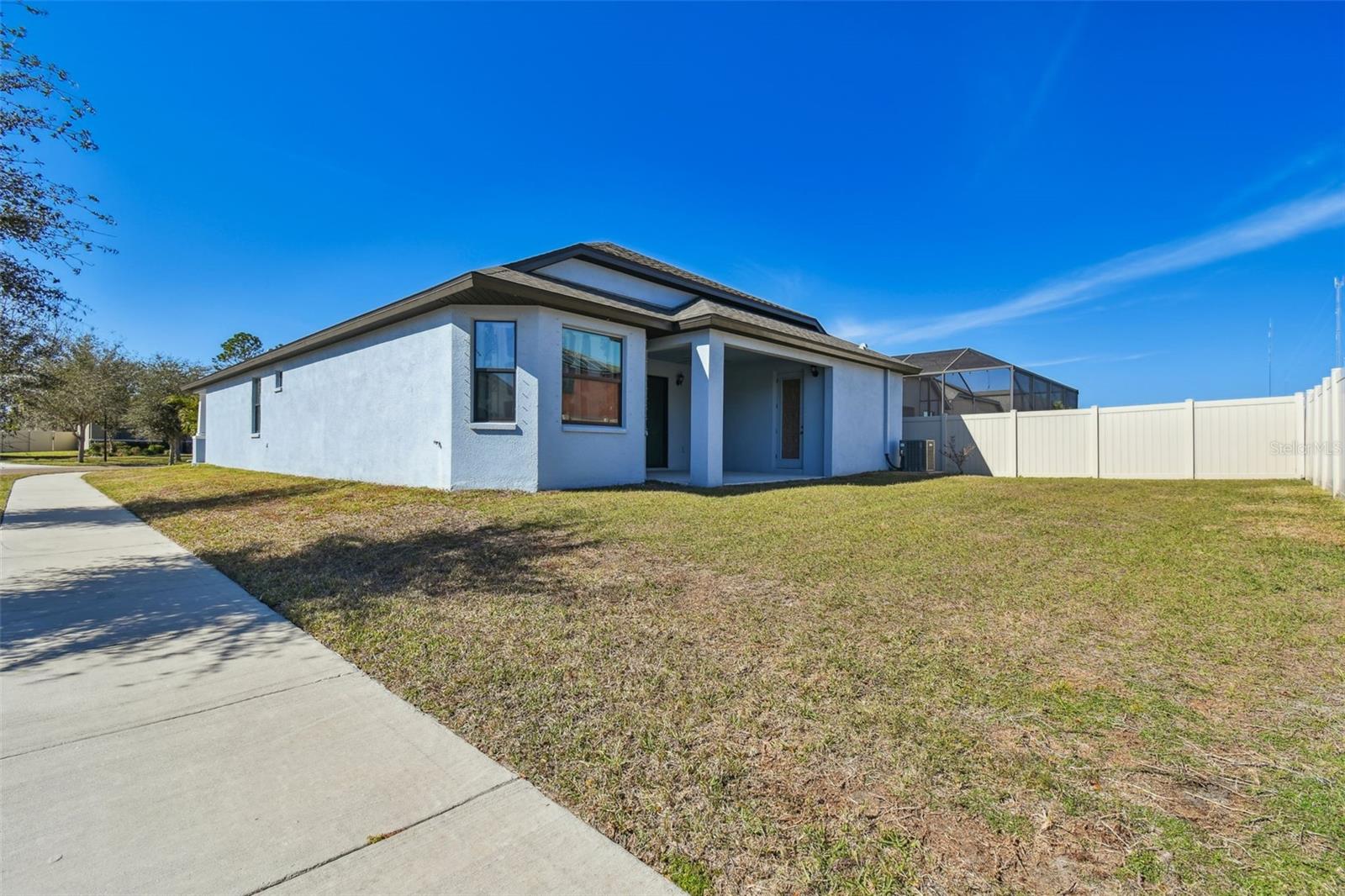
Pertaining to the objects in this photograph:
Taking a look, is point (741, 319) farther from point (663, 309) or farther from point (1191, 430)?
point (1191, 430)

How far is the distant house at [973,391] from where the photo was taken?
18.2 meters

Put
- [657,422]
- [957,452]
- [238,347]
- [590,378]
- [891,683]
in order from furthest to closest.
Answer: [238,347], [957,452], [657,422], [590,378], [891,683]

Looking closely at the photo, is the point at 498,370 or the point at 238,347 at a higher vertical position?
the point at 238,347

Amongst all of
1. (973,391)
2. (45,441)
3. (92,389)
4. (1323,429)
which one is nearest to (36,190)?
(1323,429)

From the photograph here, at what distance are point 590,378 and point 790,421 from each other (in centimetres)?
659

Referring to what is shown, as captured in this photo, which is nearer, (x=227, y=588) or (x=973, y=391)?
(x=227, y=588)

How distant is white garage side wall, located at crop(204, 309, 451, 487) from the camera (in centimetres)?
1030

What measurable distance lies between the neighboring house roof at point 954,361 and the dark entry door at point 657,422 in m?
9.84

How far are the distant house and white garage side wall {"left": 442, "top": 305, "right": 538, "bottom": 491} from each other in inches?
476

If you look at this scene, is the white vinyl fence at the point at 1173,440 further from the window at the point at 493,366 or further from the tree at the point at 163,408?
the tree at the point at 163,408

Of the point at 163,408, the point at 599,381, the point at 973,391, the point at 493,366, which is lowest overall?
the point at 599,381

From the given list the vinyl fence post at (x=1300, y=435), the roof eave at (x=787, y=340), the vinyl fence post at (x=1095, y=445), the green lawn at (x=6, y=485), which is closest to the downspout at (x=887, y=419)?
the roof eave at (x=787, y=340)

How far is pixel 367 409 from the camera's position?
1216 cm

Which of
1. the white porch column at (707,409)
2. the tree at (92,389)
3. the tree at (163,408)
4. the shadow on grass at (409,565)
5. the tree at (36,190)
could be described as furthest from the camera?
the tree at (163,408)
